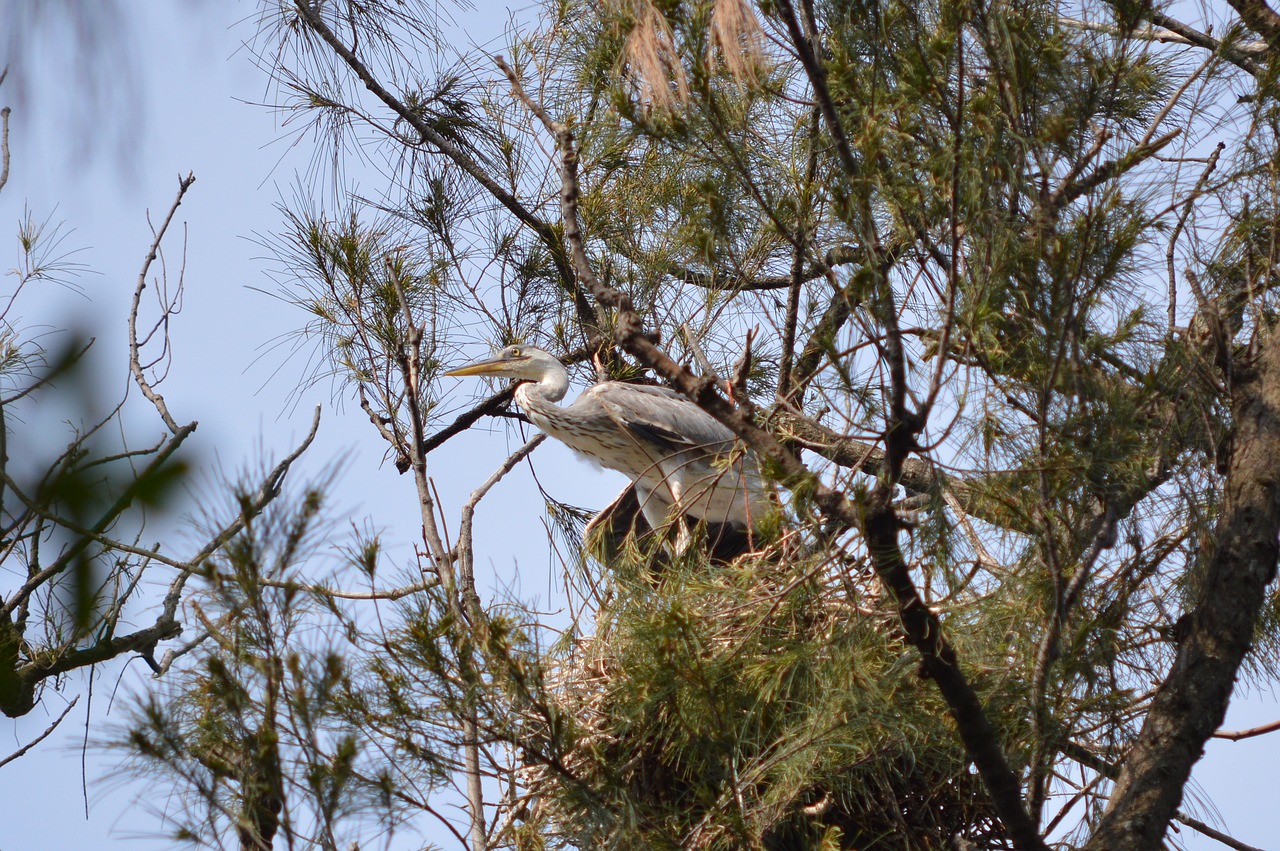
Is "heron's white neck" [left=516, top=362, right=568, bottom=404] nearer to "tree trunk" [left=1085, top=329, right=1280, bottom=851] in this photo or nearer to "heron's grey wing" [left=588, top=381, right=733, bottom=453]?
"heron's grey wing" [left=588, top=381, right=733, bottom=453]

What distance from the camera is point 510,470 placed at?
3.96 metres

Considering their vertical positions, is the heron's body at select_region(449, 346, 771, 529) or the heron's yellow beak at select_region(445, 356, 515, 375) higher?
the heron's yellow beak at select_region(445, 356, 515, 375)

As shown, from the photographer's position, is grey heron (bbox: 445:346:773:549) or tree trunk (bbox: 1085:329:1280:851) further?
grey heron (bbox: 445:346:773:549)

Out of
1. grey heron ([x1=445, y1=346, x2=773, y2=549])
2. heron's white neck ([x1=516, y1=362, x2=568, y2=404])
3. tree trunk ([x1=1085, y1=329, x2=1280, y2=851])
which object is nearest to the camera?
tree trunk ([x1=1085, y1=329, x2=1280, y2=851])

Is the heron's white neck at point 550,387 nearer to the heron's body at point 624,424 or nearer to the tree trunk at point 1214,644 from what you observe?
the heron's body at point 624,424

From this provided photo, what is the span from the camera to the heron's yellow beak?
4543 millimetres

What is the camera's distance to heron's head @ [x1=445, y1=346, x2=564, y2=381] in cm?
450

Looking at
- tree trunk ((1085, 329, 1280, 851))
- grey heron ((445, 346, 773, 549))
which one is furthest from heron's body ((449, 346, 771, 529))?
tree trunk ((1085, 329, 1280, 851))

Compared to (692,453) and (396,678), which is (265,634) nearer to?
(396,678)

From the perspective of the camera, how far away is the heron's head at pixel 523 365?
450 cm

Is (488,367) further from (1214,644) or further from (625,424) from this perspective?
(1214,644)

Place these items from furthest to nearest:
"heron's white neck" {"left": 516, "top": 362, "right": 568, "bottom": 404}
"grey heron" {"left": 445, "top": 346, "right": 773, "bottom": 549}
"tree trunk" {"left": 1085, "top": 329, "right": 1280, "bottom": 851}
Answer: "heron's white neck" {"left": 516, "top": 362, "right": 568, "bottom": 404}, "grey heron" {"left": 445, "top": 346, "right": 773, "bottom": 549}, "tree trunk" {"left": 1085, "top": 329, "right": 1280, "bottom": 851}

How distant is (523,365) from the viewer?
4543mm

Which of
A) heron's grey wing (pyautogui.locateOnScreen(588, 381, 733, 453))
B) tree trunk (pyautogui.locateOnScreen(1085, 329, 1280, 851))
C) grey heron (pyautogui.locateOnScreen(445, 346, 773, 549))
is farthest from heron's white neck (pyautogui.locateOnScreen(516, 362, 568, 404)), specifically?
tree trunk (pyautogui.locateOnScreen(1085, 329, 1280, 851))
